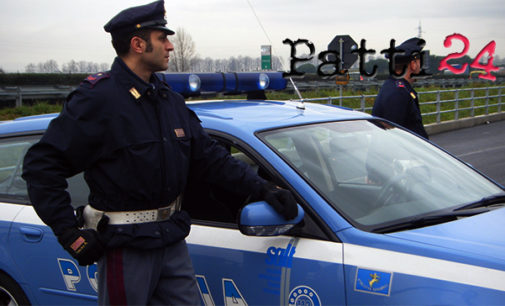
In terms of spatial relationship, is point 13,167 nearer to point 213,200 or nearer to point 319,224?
point 213,200

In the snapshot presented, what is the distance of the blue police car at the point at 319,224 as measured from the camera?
224 cm

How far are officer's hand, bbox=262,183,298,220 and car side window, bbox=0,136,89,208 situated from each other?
126 centimetres

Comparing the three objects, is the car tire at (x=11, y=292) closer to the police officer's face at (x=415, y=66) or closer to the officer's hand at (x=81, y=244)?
the officer's hand at (x=81, y=244)

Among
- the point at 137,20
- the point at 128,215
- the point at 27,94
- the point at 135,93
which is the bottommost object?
the point at 27,94

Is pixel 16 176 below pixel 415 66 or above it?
below

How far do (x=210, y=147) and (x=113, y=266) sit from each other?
2.16ft

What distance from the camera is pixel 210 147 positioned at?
2590 millimetres

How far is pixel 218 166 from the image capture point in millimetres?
2596

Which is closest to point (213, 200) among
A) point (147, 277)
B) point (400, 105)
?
point (147, 277)

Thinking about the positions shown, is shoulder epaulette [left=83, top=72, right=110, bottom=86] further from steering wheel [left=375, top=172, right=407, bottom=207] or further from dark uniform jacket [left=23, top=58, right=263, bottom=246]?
steering wheel [left=375, top=172, right=407, bottom=207]

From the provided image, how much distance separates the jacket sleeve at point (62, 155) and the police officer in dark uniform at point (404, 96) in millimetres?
3500

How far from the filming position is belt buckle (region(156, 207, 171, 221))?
2.33m

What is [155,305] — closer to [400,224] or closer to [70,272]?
[70,272]

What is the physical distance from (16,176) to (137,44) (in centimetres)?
146
